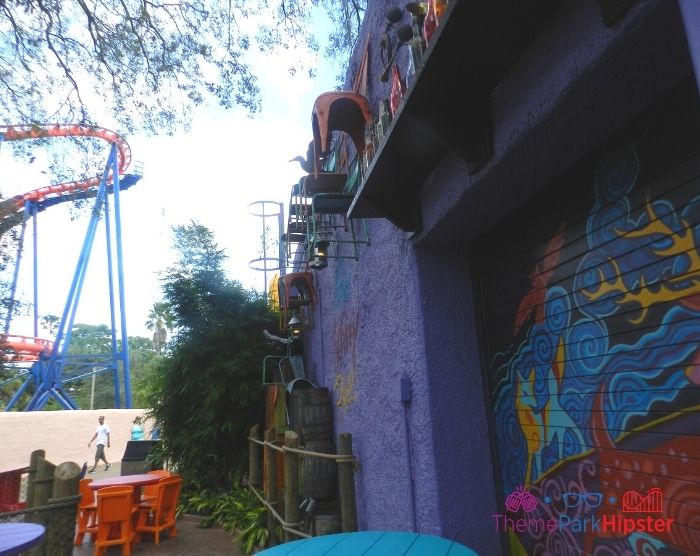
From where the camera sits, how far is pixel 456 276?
10.6 feet

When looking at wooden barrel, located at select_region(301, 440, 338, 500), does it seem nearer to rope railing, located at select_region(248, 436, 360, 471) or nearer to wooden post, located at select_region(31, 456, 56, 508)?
rope railing, located at select_region(248, 436, 360, 471)

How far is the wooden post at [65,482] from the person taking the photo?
11.5 feet

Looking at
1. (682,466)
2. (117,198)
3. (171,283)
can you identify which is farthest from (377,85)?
(117,198)

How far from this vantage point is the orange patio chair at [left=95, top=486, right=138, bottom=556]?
5.44 metres

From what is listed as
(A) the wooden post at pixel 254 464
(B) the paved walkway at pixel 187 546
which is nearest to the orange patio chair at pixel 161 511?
(B) the paved walkway at pixel 187 546

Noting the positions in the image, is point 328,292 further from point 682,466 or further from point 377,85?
point 682,466

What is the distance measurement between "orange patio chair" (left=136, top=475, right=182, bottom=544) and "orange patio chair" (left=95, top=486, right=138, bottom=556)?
402mm

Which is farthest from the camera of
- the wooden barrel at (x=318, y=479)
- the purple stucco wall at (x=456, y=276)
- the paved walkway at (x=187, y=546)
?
the paved walkway at (x=187, y=546)

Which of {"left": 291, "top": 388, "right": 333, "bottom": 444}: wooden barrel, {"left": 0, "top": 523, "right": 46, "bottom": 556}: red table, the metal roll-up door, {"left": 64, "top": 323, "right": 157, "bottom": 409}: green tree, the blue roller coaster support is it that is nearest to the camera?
the metal roll-up door

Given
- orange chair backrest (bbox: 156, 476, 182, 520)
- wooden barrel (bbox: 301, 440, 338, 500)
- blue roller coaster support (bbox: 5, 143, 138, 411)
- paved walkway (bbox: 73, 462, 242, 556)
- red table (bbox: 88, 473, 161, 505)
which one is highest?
blue roller coaster support (bbox: 5, 143, 138, 411)

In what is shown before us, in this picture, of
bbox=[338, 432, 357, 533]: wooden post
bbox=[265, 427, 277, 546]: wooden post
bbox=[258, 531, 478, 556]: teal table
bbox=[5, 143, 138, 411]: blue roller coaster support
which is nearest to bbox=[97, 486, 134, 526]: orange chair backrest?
bbox=[265, 427, 277, 546]: wooden post

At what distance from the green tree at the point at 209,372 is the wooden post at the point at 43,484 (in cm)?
452

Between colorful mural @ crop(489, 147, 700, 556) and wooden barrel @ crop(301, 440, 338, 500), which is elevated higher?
colorful mural @ crop(489, 147, 700, 556)

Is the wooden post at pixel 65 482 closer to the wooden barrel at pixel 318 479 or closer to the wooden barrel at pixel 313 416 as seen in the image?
the wooden barrel at pixel 318 479
